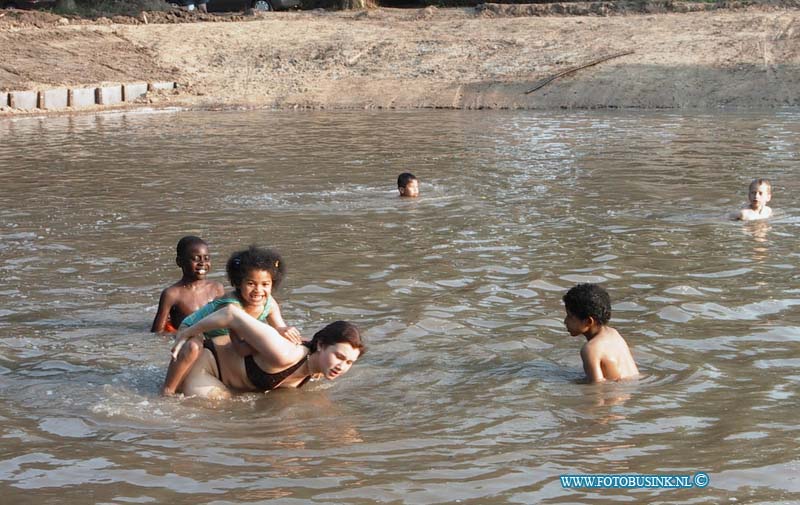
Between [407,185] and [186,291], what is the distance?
5.04 m

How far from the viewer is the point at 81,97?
79.4 ft

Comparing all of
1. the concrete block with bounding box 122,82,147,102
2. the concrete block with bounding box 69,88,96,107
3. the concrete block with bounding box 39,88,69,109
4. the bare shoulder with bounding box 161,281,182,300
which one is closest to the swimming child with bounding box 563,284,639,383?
the bare shoulder with bounding box 161,281,182,300

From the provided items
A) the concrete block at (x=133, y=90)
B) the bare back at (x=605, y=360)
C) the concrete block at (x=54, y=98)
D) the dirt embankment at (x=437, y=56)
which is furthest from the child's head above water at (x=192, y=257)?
the concrete block at (x=133, y=90)

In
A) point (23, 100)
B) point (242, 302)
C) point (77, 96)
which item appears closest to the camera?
point (242, 302)

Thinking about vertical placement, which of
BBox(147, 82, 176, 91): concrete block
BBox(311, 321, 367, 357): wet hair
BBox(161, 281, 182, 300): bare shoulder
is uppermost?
BBox(147, 82, 176, 91): concrete block

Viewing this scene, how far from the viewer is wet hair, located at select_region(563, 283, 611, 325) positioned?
260 inches

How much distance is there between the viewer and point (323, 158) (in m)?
16.3

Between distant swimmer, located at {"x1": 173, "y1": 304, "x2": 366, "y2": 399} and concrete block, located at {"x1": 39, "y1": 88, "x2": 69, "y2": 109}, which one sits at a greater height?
concrete block, located at {"x1": 39, "y1": 88, "x2": 69, "y2": 109}

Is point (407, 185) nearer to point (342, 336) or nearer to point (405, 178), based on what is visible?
point (405, 178)

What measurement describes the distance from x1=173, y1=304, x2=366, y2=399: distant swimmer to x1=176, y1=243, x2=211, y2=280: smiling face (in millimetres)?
1370

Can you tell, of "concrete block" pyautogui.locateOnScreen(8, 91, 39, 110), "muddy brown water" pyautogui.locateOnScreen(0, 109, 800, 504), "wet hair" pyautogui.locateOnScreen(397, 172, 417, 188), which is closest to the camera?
"muddy brown water" pyautogui.locateOnScreen(0, 109, 800, 504)

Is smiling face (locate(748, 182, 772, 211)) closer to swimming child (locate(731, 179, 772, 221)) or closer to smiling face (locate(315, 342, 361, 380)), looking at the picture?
swimming child (locate(731, 179, 772, 221))

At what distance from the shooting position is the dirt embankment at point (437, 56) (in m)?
23.6

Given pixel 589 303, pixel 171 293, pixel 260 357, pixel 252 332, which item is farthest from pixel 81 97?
pixel 589 303
